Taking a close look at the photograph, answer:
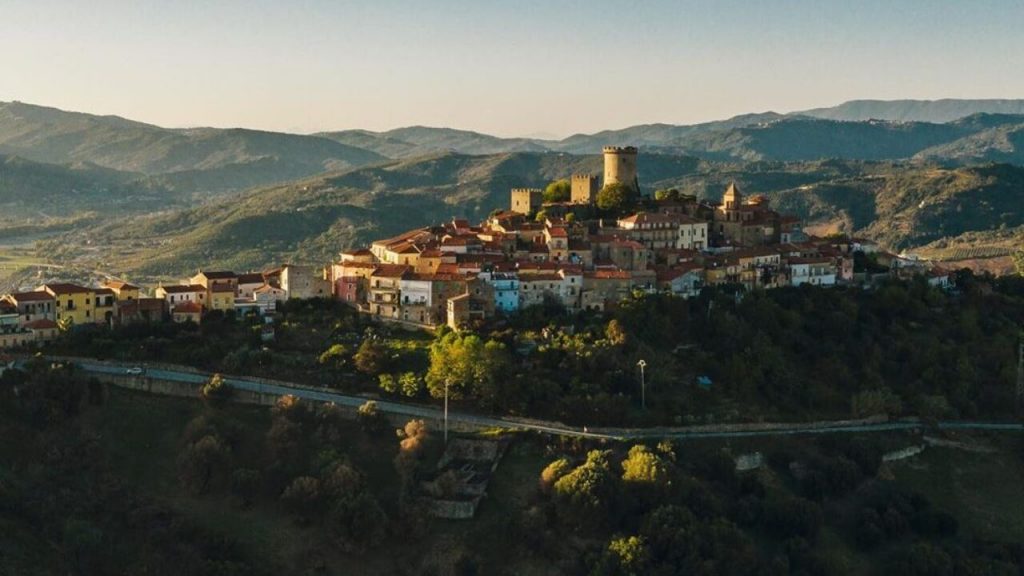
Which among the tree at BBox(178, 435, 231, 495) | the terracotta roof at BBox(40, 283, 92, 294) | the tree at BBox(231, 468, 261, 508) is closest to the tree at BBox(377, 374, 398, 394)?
the tree at BBox(231, 468, 261, 508)

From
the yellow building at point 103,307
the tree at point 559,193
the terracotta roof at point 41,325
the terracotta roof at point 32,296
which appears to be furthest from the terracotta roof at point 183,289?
the tree at point 559,193

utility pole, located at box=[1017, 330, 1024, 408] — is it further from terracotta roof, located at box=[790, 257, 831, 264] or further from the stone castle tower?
the stone castle tower

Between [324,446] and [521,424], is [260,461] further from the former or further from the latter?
[521,424]

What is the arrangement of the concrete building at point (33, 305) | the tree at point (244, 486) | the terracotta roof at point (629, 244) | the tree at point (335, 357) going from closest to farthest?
1. the tree at point (244, 486)
2. the tree at point (335, 357)
3. the concrete building at point (33, 305)
4. the terracotta roof at point (629, 244)

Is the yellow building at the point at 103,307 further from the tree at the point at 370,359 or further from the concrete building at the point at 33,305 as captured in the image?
the tree at the point at 370,359

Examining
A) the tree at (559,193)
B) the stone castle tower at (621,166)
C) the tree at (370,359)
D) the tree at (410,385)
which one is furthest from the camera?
the stone castle tower at (621,166)

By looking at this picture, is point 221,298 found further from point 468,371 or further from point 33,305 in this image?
point 468,371

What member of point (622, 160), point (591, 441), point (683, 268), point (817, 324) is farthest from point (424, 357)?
point (622, 160)
